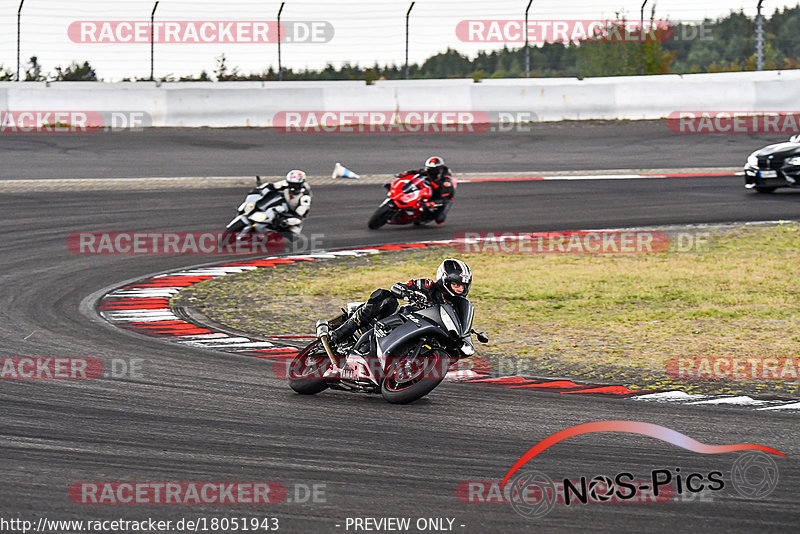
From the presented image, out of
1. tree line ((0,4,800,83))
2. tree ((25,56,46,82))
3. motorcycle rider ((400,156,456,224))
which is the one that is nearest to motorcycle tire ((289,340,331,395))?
motorcycle rider ((400,156,456,224))

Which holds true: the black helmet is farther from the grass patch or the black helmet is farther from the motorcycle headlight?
the grass patch

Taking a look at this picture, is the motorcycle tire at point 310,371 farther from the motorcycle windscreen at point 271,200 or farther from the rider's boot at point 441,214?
the rider's boot at point 441,214

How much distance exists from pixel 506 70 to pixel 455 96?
2.38 metres

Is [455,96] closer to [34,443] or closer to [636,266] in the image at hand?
[636,266]

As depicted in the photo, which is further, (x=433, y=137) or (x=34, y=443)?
(x=433, y=137)

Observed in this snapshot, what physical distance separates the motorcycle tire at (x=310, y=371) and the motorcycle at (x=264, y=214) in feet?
27.6

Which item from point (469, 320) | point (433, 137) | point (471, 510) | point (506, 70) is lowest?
point (471, 510)

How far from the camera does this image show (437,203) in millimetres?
18297

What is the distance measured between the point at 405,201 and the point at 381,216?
1.62 ft

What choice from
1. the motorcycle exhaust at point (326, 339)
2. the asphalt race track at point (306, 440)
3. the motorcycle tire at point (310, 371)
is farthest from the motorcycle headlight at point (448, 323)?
the motorcycle tire at point (310, 371)

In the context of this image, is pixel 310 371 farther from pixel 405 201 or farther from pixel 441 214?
pixel 441 214

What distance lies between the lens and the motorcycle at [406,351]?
24.4 feet

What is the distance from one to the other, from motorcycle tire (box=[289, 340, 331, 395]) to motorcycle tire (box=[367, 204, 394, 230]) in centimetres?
1021

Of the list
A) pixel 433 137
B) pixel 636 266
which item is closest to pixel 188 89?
pixel 433 137
